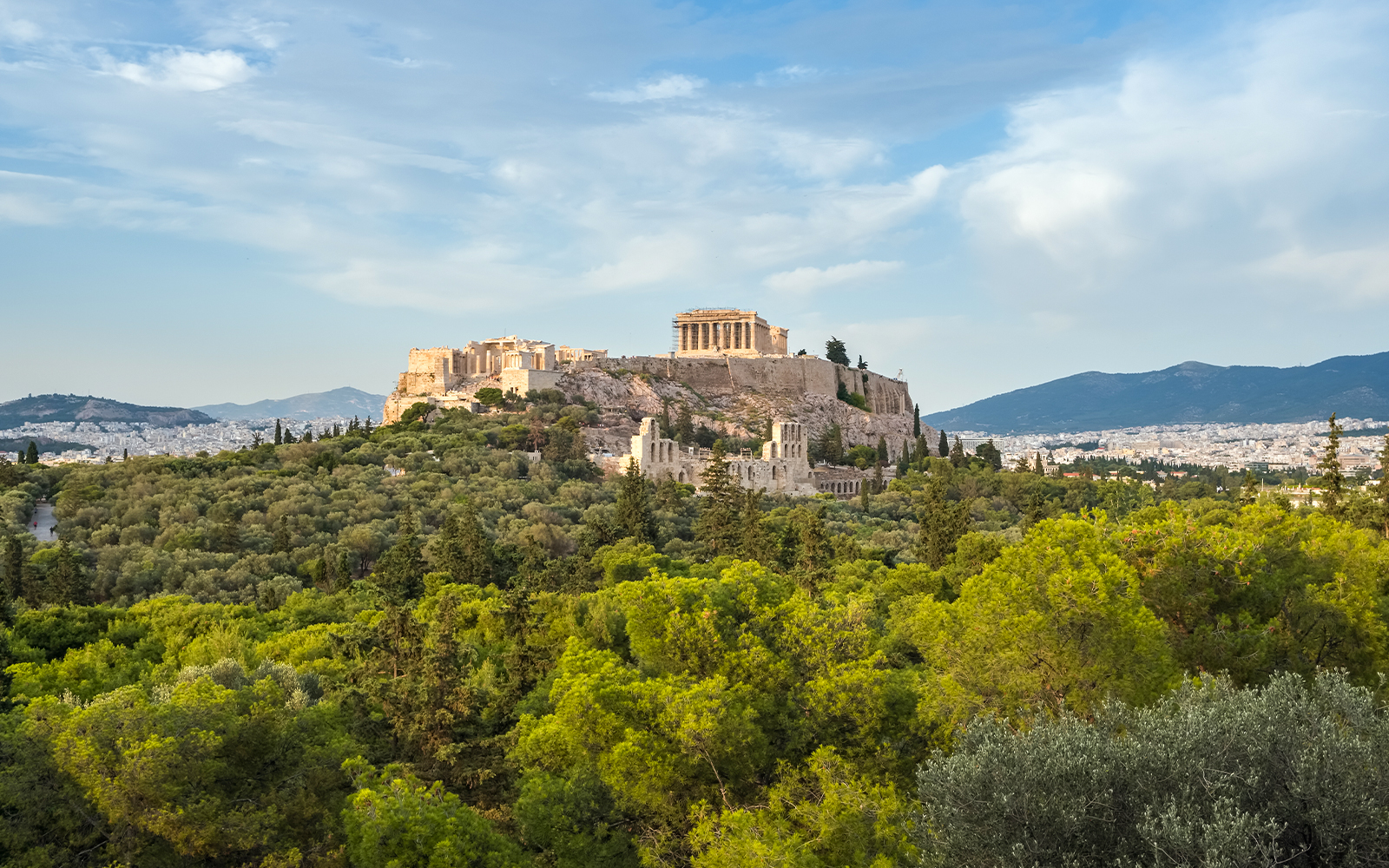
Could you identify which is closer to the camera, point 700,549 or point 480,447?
point 700,549

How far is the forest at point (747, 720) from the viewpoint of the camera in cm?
1006

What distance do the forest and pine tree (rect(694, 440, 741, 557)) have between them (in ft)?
32.4

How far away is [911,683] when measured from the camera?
16250mm

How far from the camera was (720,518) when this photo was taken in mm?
37969

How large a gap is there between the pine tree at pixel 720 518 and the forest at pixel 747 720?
988 centimetres

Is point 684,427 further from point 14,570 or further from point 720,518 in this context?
point 14,570

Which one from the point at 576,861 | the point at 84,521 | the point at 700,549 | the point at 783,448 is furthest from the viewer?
the point at 783,448

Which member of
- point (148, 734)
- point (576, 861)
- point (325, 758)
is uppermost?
point (148, 734)

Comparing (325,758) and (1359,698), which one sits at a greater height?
(1359,698)

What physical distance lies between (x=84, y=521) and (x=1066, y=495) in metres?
50.1

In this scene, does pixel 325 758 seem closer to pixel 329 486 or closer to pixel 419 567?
pixel 419 567

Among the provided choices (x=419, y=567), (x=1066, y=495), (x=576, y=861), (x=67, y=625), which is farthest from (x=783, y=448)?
(x=576, y=861)

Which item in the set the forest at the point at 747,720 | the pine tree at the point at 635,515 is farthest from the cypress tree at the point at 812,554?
the pine tree at the point at 635,515

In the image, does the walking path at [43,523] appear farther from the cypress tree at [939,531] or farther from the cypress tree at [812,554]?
the cypress tree at [939,531]
